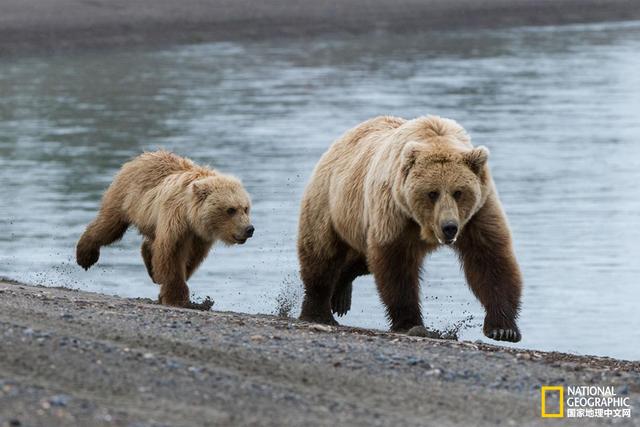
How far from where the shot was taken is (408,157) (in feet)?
23.4

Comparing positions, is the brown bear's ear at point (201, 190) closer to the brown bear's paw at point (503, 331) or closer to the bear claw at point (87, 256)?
the bear claw at point (87, 256)

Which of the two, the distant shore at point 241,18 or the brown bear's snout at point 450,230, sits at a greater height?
the distant shore at point 241,18

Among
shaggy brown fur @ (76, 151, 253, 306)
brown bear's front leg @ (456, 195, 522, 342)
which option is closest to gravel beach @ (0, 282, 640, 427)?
brown bear's front leg @ (456, 195, 522, 342)

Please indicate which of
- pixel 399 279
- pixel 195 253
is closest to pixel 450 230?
pixel 399 279

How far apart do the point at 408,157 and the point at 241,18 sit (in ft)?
91.4

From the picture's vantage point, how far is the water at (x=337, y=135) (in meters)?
11.2

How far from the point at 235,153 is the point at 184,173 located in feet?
33.6

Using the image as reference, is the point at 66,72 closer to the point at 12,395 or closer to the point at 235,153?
the point at 235,153

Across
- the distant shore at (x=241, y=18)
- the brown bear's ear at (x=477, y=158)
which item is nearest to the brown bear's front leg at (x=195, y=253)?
the brown bear's ear at (x=477, y=158)

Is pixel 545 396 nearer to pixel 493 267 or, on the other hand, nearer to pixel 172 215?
pixel 493 267

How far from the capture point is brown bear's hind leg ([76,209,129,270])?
984 centimetres

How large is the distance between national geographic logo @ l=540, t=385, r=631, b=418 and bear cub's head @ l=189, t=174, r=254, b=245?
3.86 metres

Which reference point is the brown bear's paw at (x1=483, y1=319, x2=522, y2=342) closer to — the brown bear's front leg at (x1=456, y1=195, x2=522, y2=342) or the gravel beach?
the brown bear's front leg at (x1=456, y1=195, x2=522, y2=342)

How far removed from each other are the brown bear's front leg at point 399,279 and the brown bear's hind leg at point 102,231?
2.81 meters
